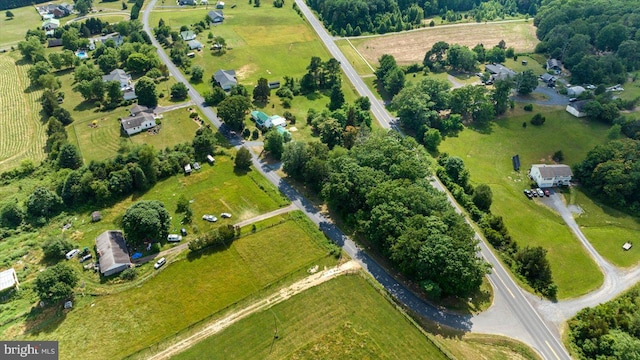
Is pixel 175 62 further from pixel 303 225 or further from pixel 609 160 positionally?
pixel 609 160

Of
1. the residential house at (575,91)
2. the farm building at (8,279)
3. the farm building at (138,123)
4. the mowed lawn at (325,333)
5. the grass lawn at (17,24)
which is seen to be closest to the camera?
the mowed lawn at (325,333)

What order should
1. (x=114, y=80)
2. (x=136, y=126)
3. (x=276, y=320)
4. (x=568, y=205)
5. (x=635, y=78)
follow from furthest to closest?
(x=635, y=78)
(x=114, y=80)
(x=136, y=126)
(x=568, y=205)
(x=276, y=320)

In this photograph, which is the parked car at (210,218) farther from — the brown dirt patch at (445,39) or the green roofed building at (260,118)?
the brown dirt patch at (445,39)

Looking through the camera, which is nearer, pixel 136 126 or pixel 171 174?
pixel 171 174

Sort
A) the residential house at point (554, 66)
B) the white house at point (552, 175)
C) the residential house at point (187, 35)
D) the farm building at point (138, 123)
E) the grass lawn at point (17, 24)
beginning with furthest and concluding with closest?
the grass lawn at point (17, 24) < the residential house at point (187, 35) < the residential house at point (554, 66) < the farm building at point (138, 123) < the white house at point (552, 175)

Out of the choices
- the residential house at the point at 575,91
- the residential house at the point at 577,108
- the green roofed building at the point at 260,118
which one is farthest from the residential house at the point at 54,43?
the residential house at the point at 575,91

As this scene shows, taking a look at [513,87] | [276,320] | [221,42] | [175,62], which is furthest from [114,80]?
[513,87]

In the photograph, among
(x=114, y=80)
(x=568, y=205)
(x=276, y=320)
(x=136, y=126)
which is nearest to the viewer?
(x=276, y=320)

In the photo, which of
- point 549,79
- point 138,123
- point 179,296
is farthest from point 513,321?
point 549,79
